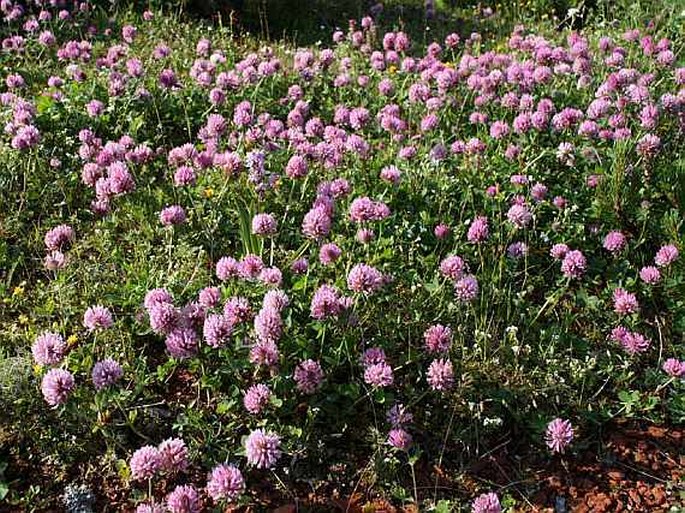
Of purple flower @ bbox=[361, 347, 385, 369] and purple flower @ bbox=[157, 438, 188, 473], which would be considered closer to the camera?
purple flower @ bbox=[157, 438, 188, 473]

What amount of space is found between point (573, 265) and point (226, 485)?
1.73m

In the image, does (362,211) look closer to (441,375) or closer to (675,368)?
(441,375)

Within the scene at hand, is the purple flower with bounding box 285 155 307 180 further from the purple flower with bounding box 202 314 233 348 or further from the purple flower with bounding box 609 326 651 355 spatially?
the purple flower with bounding box 609 326 651 355

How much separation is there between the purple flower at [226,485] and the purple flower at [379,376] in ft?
1.94

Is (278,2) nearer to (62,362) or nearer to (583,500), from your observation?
(62,362)

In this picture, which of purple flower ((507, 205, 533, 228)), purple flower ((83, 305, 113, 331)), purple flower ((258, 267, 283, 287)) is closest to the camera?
purple flower ((83, 305, 113, 331))

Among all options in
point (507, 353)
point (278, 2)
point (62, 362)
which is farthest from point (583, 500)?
point (278, 2)

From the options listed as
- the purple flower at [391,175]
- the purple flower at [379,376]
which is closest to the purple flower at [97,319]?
the purple flower at [379,376]

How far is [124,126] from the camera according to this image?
4512 millimetres

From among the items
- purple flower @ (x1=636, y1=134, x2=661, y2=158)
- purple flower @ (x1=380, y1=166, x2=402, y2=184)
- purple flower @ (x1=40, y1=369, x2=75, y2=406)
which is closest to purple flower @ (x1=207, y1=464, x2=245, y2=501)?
purple flower @ (x1=40, y1=369, x2=75, y2=406)

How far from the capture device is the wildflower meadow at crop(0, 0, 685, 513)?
2.67 meters

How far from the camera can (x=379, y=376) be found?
2.68m

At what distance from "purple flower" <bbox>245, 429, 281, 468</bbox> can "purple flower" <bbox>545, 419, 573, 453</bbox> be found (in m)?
0.99

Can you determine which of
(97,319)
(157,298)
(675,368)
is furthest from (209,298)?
(675,368)
